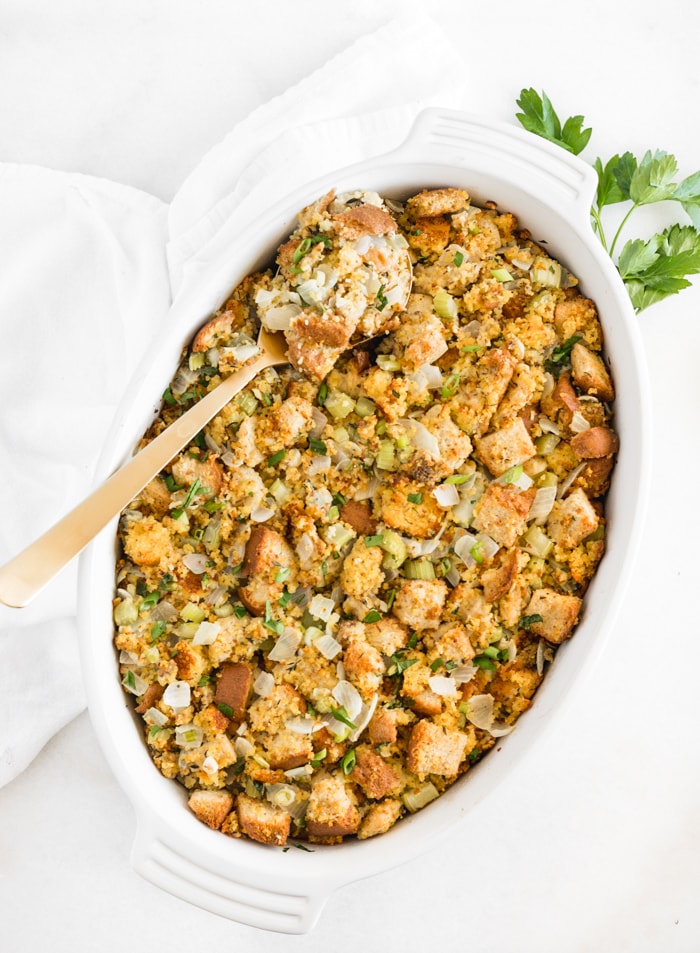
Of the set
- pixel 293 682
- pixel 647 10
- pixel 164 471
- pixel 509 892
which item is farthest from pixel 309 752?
pixel 647 10

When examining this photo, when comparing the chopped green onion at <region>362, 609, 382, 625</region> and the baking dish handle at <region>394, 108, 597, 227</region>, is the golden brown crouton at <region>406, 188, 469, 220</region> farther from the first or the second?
the chopped green onion at <region>362, 609, 382, 625</region>

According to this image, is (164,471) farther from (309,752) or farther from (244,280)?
(309,752)

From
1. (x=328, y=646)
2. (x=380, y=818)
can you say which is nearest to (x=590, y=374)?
(x=328, y=646)

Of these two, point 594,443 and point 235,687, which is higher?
point 594,443

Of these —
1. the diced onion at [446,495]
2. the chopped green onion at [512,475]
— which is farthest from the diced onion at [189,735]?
the chopped green onion at [512,475]

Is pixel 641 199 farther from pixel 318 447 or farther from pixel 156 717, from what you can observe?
pixel 156 717

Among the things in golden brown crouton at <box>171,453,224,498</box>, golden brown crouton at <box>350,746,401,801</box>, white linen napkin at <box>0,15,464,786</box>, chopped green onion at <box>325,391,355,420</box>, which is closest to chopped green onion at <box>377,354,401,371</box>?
chopped green onion at <box>325,391,355,420</box>
